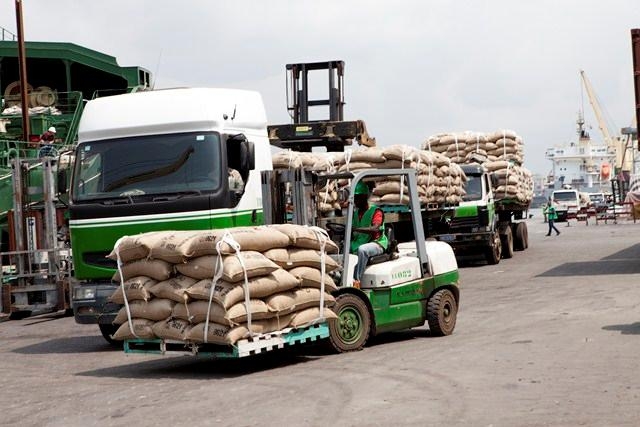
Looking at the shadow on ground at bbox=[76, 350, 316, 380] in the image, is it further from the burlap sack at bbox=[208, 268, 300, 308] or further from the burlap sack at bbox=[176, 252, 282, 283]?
the burlap sack at bbox=[176, 252, 282, 283]

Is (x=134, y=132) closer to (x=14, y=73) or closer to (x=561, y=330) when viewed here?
(x=561, y=330)

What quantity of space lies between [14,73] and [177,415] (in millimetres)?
33628

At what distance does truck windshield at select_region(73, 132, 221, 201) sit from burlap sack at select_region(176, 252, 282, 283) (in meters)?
2.55

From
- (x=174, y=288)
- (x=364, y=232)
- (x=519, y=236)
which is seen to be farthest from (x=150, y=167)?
(x=519, y=236)

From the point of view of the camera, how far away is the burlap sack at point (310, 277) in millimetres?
11594

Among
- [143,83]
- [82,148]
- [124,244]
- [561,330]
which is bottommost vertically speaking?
[561,330]

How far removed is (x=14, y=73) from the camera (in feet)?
132

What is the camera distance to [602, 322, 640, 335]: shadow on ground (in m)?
12.9

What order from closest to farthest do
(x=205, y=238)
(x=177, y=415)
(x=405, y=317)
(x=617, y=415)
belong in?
(x=617, y=415), (x=177, y=415), (x=205, y=238), (x=405, y=317)

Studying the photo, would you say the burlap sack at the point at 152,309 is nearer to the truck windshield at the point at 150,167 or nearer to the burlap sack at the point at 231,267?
the burlap sack at the point at 231,267

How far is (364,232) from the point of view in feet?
41.9

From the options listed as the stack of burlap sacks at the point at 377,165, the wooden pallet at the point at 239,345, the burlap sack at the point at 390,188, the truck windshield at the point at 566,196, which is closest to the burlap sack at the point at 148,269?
the wooden pallet at the point at 239,345

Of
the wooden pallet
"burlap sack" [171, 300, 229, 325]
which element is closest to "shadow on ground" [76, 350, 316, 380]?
the wooden pallet

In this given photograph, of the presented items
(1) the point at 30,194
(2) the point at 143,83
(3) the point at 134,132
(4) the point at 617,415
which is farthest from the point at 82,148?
(2) the point at 143,83
